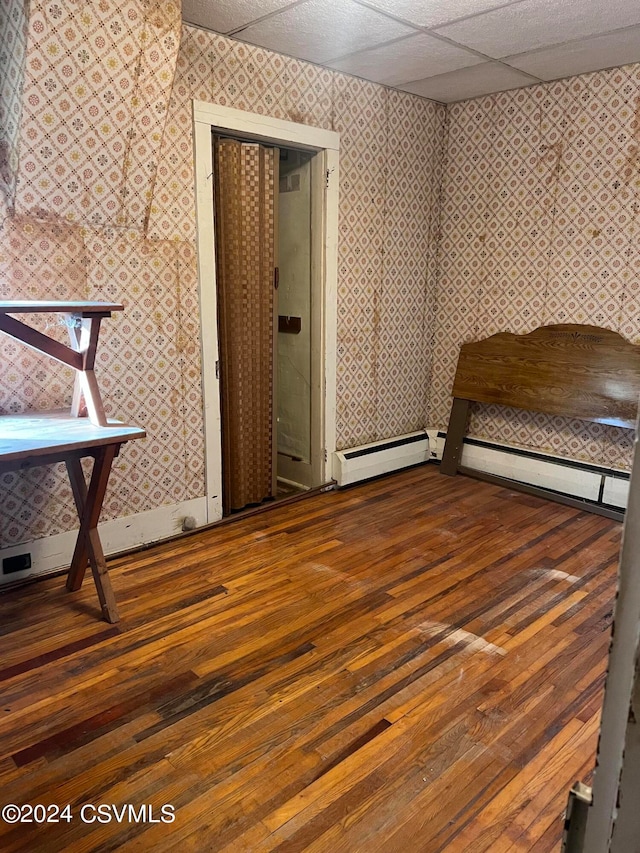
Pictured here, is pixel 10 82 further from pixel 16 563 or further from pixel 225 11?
pixel 16 563

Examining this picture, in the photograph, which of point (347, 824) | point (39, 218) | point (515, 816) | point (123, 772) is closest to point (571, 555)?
point (515, 816)

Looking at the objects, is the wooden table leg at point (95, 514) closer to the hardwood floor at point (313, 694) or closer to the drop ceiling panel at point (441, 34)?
the hardwood floor at point (313, 694)

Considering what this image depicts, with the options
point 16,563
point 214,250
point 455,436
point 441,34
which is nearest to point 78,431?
point 16,563

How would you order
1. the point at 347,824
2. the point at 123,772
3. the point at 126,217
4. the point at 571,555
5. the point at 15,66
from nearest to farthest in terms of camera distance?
the point at 347,824 → the point at 123,772 → the point at 15,66 → the point at 126,217 → the point at 571,555

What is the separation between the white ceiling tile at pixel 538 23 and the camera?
2785 mm

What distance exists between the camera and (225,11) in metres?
2.85

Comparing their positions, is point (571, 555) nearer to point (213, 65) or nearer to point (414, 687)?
point (414, 687)

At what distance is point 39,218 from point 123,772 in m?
2.23

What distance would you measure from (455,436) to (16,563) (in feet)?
9.89

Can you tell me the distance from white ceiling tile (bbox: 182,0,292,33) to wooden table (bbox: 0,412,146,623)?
192 centimetres

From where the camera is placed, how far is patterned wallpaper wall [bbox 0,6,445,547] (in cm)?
262

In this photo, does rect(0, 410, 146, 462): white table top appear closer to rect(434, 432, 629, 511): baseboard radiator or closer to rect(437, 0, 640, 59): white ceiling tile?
rect(437, 0, 640, 59): white ceiling tile

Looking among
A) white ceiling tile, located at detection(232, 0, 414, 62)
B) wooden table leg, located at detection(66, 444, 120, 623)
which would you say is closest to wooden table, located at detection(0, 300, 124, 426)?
wooden table leg, located at detection(66, 444, 120, 623)

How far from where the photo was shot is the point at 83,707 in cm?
209
